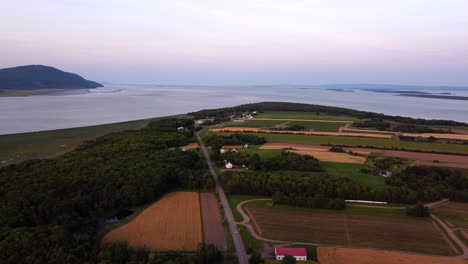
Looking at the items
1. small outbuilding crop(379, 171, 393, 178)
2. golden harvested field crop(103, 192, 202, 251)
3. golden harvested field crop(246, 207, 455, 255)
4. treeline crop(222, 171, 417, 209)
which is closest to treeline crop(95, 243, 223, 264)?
golden harvested field crop(103, 192, 202, 251)

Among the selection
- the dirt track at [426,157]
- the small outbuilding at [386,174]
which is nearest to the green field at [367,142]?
the dirt track at [426,157]

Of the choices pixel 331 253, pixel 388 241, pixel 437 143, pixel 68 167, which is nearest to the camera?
pixel 331 253

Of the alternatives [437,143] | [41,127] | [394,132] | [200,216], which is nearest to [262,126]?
[394,132]

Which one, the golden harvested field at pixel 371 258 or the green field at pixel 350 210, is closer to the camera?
the golden harvested field at pixel 371 258

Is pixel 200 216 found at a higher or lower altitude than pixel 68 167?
lower

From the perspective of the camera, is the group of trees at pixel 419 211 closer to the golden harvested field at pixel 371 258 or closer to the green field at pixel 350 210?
the green field at pixel 350 210

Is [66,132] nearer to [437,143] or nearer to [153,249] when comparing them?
[153,249]

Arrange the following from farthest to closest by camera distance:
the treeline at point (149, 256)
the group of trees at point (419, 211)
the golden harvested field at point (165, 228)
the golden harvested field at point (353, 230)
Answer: the group of trees at point (419, 211), the golden harvested field at point (165, 228), the golden harvested field at point (353, 230), the treeline at point (149, 256)
